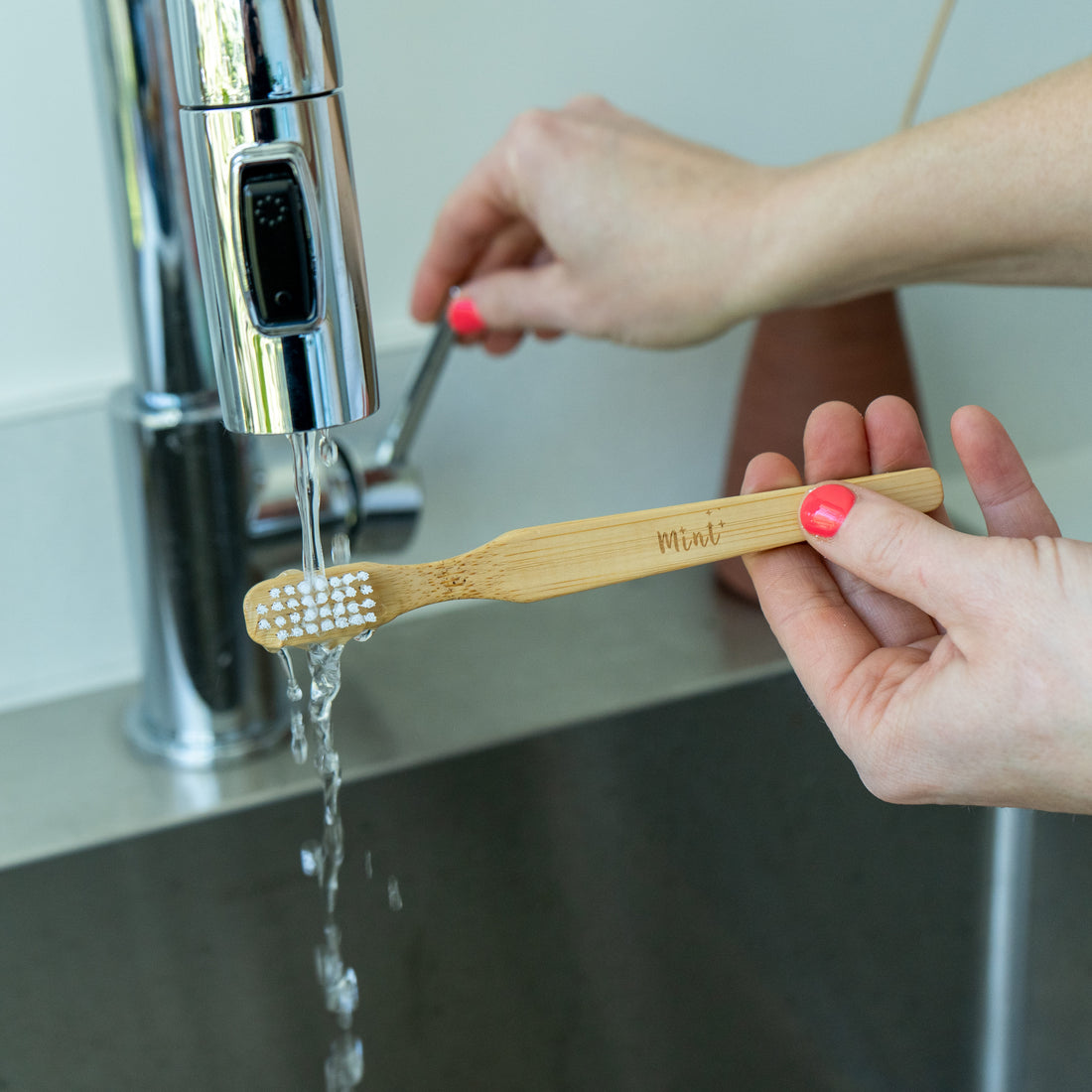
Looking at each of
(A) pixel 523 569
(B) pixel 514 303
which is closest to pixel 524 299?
(B) pixel 514 303

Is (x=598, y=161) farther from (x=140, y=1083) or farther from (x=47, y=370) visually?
(x=140, y=1083)

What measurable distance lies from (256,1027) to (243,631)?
196 mm

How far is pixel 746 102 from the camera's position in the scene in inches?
28.9

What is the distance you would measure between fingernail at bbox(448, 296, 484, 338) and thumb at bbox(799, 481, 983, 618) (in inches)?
10.7

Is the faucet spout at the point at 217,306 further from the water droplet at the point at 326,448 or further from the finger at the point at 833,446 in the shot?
the finger at the point at 833,446

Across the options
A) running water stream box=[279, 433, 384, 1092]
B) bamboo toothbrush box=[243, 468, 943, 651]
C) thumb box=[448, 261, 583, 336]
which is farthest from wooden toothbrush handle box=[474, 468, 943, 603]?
thumb box=[448, 261, 583, 336]

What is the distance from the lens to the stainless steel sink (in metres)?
0.58

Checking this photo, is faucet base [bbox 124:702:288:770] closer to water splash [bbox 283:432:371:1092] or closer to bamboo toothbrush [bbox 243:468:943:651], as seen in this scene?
water splash [bbox 283:432:371:1092]

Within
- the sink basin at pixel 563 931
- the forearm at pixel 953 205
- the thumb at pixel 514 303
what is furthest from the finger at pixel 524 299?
the sink basin at pixel 563 931

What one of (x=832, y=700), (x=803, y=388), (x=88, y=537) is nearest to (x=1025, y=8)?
(x=803, y=388)

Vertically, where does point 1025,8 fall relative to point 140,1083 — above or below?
above

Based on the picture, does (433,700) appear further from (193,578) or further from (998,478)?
(998,478)

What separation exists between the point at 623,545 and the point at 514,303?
0.87ft

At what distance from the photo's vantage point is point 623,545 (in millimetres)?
403
